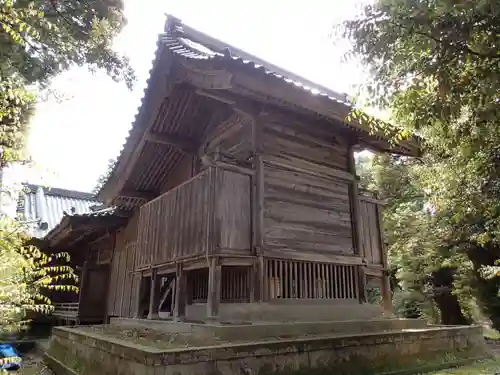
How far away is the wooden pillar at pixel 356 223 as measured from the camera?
23.1 ft

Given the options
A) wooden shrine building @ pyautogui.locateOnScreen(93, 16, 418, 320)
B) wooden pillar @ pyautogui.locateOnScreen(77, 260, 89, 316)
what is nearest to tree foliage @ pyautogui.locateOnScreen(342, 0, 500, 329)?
wooden shrine building @ pyautogui.locateOnScreen(93, 16, 418, 320)

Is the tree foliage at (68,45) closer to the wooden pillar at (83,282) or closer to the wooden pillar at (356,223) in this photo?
the wooden pillar at (356,223)

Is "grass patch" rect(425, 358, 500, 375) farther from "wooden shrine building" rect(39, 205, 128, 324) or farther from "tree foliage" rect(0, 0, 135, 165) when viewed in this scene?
"wooden shrine building" rect(39, 205, 128, 324)

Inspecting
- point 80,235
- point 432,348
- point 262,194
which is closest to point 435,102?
point 262,194

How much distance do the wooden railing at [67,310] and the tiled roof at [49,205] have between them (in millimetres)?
3525

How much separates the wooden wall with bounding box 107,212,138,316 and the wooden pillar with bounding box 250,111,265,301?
611cm

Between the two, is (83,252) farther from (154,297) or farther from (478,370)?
(478,370)

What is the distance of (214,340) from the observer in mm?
4430

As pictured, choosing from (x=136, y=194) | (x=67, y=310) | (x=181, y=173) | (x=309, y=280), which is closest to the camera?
(x=309, y=280)

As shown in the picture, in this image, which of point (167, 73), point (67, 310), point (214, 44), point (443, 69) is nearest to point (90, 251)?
point (67, 310)

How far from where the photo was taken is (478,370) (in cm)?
581

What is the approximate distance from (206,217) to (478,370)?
4836 millimetres

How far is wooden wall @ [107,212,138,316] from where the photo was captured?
11.3 m

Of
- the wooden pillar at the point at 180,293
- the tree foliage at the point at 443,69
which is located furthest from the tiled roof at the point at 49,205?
the tree foliage at the point at 443,69
